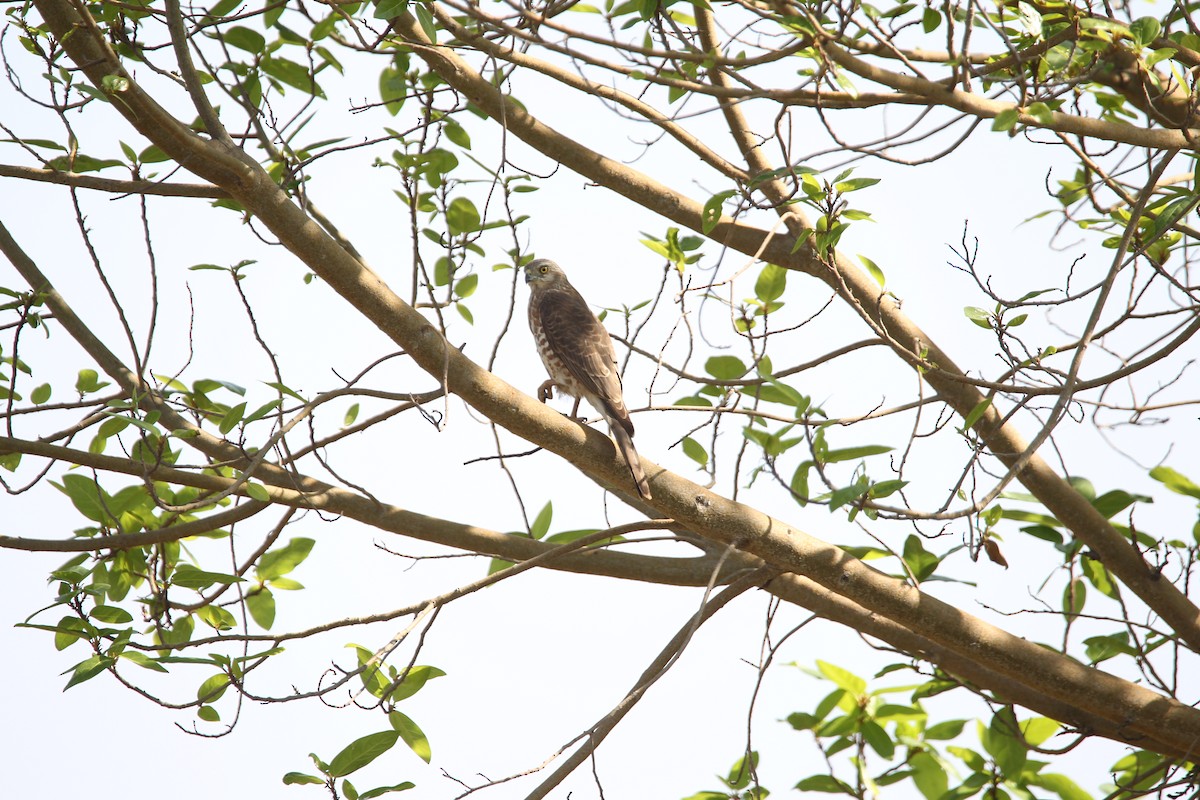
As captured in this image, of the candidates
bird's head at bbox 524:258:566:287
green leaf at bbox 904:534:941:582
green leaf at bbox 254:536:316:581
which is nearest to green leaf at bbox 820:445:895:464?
green leaf at bbox 904:534:941:582

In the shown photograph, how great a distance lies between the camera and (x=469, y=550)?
14.7 feet

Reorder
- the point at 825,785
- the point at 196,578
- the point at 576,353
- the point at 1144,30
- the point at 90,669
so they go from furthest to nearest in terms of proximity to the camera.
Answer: the point at 576,353
the point at 825,785
the point at 196,578
the point at 90,669
the point at 1144,30

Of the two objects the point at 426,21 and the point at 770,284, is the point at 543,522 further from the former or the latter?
the point at 426,21

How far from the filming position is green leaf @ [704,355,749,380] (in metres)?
4.64

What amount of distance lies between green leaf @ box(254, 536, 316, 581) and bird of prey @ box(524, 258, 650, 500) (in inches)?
56.3

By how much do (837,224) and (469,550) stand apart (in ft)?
6.69

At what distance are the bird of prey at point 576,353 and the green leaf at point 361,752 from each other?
1.47 metres

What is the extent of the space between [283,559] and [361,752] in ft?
3.49

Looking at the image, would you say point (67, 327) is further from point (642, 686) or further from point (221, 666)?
point (642, 686)

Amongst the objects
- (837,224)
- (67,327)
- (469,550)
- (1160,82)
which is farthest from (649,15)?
(67,327)

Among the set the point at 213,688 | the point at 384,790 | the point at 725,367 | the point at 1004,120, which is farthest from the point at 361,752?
the point at 1004,120

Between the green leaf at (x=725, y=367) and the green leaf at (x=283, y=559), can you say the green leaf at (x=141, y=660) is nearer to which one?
the green leaf at (x=283, y=559)

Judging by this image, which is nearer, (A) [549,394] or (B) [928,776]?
(B) [928,776]

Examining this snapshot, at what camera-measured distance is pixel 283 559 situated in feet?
14.7
